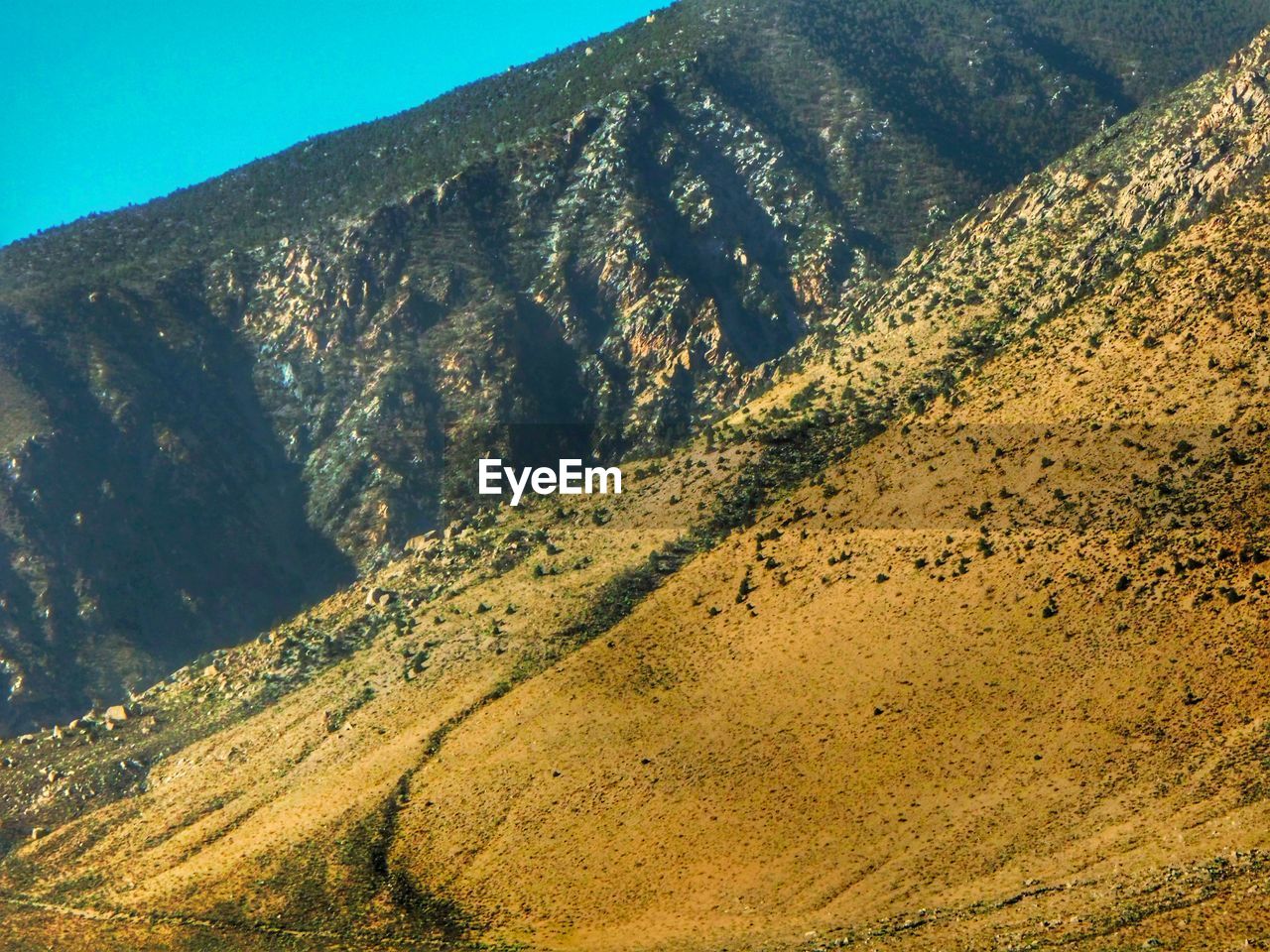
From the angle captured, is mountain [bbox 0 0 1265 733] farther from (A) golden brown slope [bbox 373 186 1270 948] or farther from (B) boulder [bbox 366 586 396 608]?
(A) golden brown slope [bbox 373 186 1270 948]

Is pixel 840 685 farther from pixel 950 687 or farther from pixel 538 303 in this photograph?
pixel 538 303

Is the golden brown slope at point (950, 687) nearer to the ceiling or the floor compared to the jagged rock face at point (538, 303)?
nearer to the floor

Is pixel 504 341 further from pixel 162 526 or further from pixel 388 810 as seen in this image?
pixel 388 810

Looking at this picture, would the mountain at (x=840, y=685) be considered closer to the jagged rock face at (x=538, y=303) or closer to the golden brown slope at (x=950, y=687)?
the golden brown slope at (x=950, y=687)

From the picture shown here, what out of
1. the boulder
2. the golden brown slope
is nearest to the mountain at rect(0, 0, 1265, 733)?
the boulder

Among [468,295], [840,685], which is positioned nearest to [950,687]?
[840,685]

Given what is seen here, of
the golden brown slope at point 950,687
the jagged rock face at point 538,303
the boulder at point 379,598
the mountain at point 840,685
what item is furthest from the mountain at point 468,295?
the golden brown slope at point 950,687

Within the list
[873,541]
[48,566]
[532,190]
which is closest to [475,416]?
[532,190]
